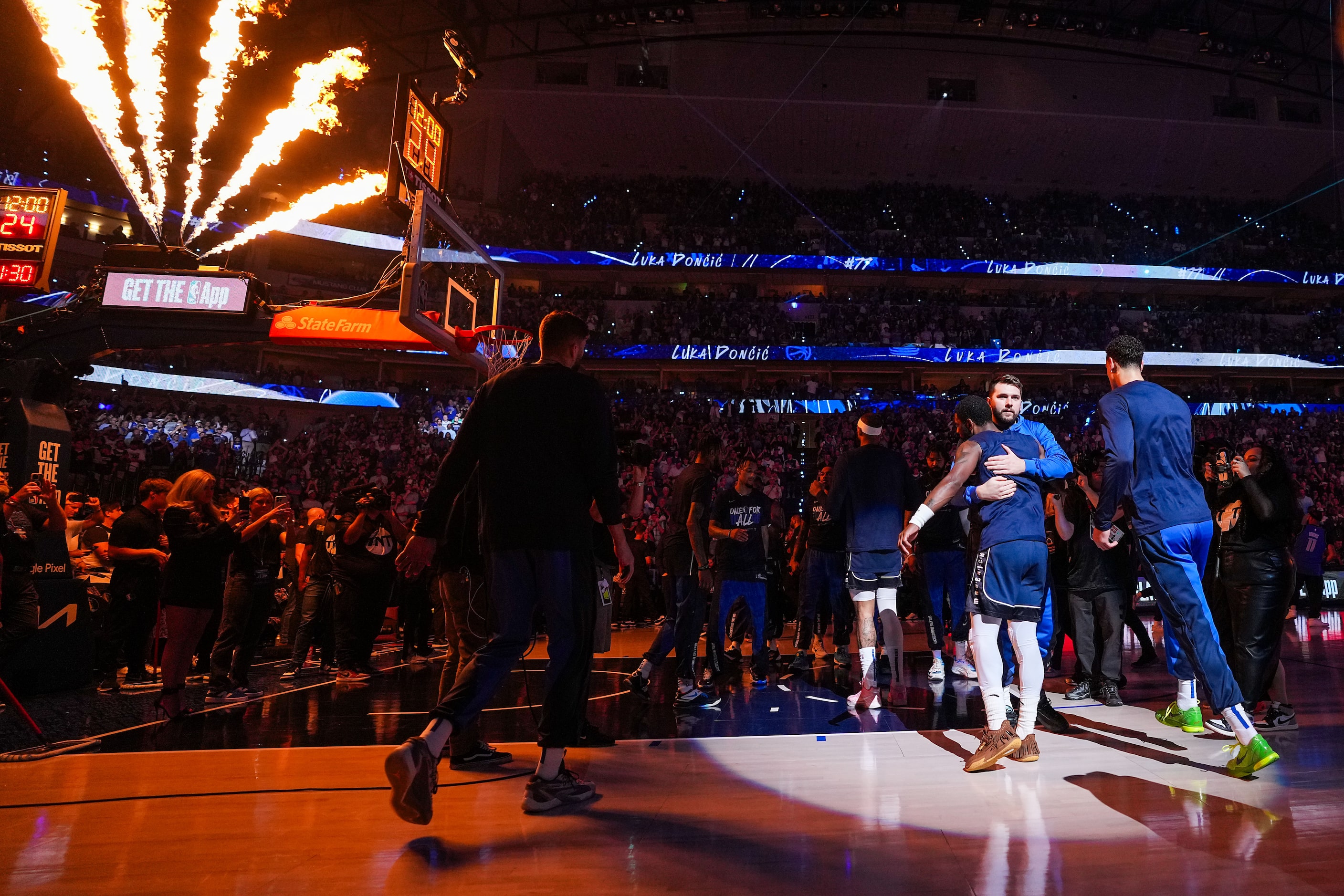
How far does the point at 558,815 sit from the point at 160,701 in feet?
11.3

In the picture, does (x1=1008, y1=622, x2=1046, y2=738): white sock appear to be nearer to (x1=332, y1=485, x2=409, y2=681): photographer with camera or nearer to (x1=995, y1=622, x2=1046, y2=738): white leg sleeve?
(x1=995, y1=622, x2=1046, y2=738): white leg sleeve

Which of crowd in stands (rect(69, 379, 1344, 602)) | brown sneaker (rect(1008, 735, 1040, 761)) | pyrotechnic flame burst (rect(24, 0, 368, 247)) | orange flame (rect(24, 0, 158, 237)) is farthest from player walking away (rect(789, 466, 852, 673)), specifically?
pyrotechnic flame burst (rect(24, 0, 368, 247))

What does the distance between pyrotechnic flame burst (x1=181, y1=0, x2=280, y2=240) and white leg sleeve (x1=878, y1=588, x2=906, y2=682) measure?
1699cm

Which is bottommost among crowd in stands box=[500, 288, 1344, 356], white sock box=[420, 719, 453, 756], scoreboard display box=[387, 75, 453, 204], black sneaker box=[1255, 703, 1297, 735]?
black sneaker box=[1255, 703, 1297, 735]

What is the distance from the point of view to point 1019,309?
2905 cm

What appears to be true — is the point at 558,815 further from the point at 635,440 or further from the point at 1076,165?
the point at 1076,165

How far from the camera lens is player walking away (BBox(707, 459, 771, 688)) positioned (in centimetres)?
557

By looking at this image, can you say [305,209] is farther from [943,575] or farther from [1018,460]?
[1018,460]

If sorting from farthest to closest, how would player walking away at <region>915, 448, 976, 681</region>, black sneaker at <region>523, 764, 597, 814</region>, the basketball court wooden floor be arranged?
player walking away at <region>915, 448, 976, 681</region> < black sneaker at <region>523, 764, 597, 814</region> < the basketball court wooden floor

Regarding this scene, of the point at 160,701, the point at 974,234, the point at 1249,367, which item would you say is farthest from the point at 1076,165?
the point at 160,701

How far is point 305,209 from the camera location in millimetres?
27609

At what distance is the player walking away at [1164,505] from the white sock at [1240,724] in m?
0.10

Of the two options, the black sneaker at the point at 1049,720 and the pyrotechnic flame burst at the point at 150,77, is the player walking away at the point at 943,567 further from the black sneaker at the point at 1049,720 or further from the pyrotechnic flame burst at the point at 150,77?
the pyrotechnic flame burst at the point at 150,77

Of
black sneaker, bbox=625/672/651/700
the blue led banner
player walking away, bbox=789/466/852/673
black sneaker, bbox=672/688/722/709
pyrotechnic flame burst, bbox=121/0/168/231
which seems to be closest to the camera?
black sneaker, bbox=672/688/722/709
